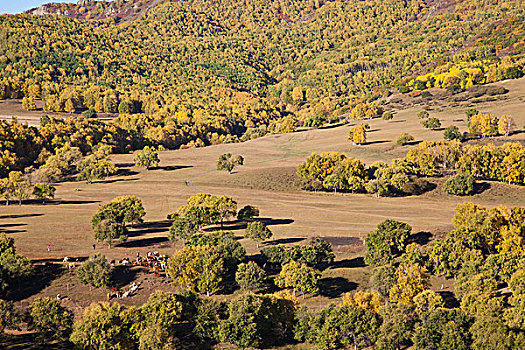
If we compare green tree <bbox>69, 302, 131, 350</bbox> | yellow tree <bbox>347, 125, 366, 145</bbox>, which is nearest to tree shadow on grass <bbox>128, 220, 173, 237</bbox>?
green tree <bbox>69, 302, 131, 350</bbox>

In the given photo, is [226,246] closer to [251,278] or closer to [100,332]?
[251,278]

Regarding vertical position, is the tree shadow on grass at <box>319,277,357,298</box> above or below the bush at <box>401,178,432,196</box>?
below

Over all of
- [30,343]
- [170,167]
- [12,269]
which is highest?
[170,167]

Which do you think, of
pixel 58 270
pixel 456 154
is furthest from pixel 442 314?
pixel 456 154

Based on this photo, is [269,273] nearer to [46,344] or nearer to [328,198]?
[46,344]

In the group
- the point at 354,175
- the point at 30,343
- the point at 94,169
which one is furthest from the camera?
the point at 94,169

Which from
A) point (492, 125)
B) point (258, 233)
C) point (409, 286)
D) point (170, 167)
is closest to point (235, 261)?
point (258, 233)

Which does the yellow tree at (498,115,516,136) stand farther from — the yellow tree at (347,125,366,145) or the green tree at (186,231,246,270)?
the green tree at (186,231,246,270)
